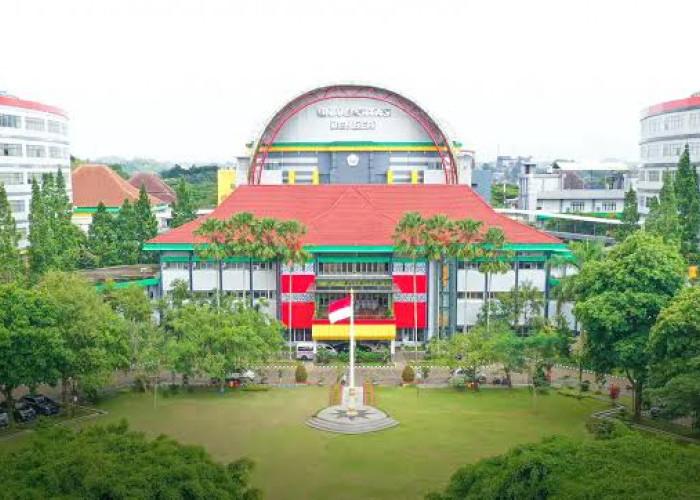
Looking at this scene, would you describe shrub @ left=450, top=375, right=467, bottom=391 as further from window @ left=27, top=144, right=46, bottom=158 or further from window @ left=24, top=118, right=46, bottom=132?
window @ left=24, top=118, right=46, bottom=132

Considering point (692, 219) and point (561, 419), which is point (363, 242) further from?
point (692, 219)

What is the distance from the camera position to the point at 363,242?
5728 centimetres

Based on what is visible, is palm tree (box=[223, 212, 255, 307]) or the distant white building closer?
palm tree (box=[223, 212, 255, 307])

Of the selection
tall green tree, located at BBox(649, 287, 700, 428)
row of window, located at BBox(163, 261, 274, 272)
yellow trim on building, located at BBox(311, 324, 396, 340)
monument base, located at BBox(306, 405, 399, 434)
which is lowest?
monument base, located at BBox(306, 405, 399, 434)

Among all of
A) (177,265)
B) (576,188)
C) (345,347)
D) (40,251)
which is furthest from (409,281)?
(576,188)

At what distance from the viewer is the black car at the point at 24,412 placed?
126ft

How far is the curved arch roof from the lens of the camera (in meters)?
76.4

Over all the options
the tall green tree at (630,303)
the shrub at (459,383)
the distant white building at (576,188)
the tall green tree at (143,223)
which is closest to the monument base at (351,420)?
the shrub at (459,383)

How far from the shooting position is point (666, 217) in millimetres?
57500

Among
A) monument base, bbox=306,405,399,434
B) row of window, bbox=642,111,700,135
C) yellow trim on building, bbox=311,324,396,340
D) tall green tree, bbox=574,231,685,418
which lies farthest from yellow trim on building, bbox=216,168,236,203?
tall green tree, bbox=574,231,685,418

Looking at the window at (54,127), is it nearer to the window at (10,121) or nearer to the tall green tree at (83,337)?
the window at (10,121)

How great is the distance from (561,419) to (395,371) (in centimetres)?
1357

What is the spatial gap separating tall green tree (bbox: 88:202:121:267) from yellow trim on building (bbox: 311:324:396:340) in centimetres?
2789

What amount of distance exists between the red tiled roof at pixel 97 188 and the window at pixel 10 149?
24925mm
